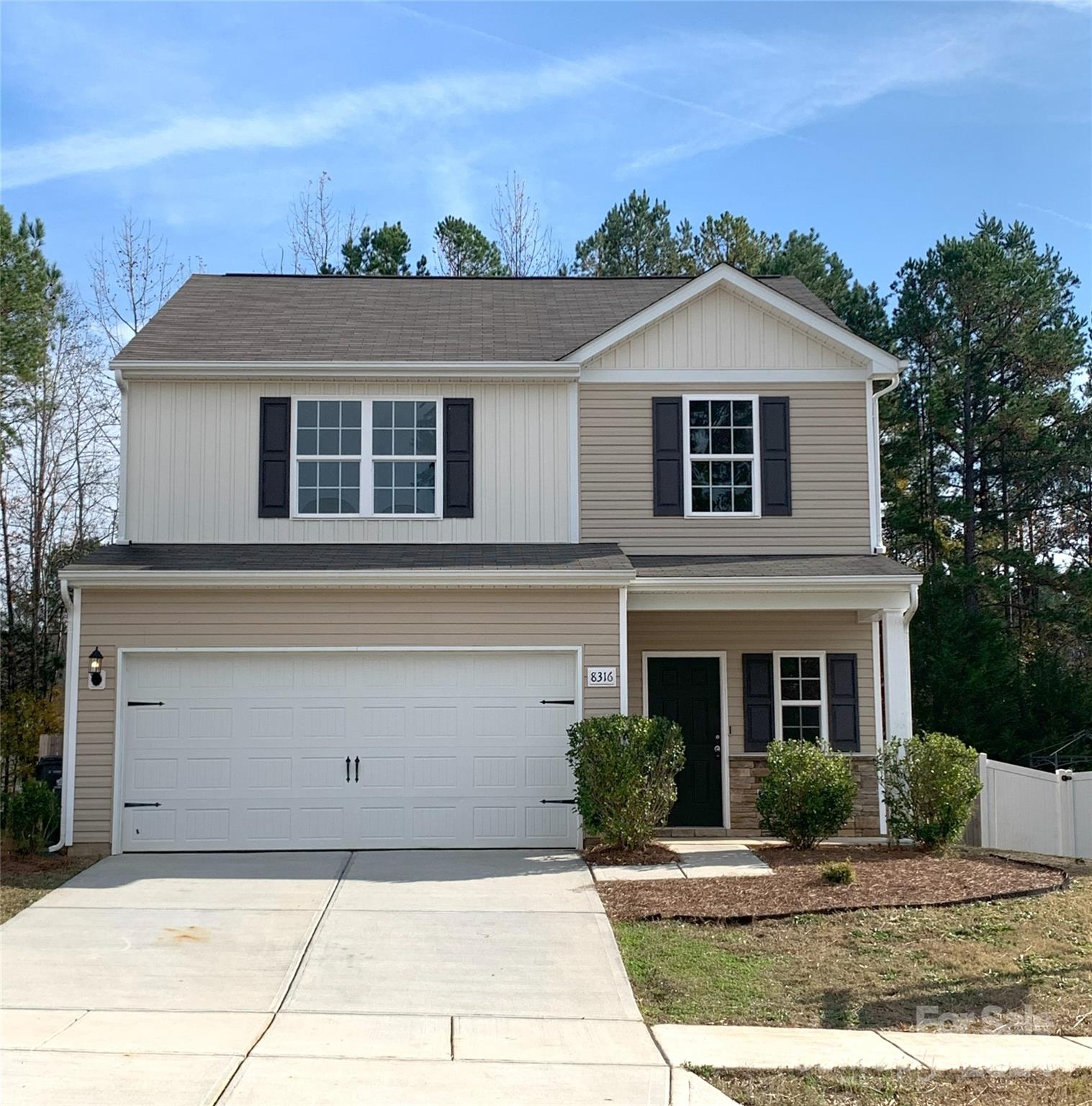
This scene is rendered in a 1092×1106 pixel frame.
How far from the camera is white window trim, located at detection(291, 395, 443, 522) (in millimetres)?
14281

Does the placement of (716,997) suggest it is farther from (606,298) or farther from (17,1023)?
(606,298)

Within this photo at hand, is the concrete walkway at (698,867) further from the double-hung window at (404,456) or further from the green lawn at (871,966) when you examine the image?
the double-hung window at (404,456)

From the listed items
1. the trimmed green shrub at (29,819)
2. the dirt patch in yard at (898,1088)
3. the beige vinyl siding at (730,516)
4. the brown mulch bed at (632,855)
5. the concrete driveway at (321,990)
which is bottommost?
the dirt patch in yard at (898,1088)

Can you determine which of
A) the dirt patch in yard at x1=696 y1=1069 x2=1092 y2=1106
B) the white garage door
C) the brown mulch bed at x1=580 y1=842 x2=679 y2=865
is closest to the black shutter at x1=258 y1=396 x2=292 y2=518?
the white garage door

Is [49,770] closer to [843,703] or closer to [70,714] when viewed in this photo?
[70,714]

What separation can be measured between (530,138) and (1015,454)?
1465 centimetres

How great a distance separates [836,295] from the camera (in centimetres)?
2781

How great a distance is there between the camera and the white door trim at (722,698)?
568 inches

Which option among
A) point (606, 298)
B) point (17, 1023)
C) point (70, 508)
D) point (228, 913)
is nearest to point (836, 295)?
point (606, 298)

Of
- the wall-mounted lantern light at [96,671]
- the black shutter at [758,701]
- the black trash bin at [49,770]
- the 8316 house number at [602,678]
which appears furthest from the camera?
the black trash bin at [49,770]

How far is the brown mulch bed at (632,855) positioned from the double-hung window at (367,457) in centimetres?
472

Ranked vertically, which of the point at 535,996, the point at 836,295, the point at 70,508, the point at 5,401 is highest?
the point at 836,295

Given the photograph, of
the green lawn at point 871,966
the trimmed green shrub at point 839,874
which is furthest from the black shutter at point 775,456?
the green lawn at point 871,966

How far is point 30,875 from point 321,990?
465 cm
